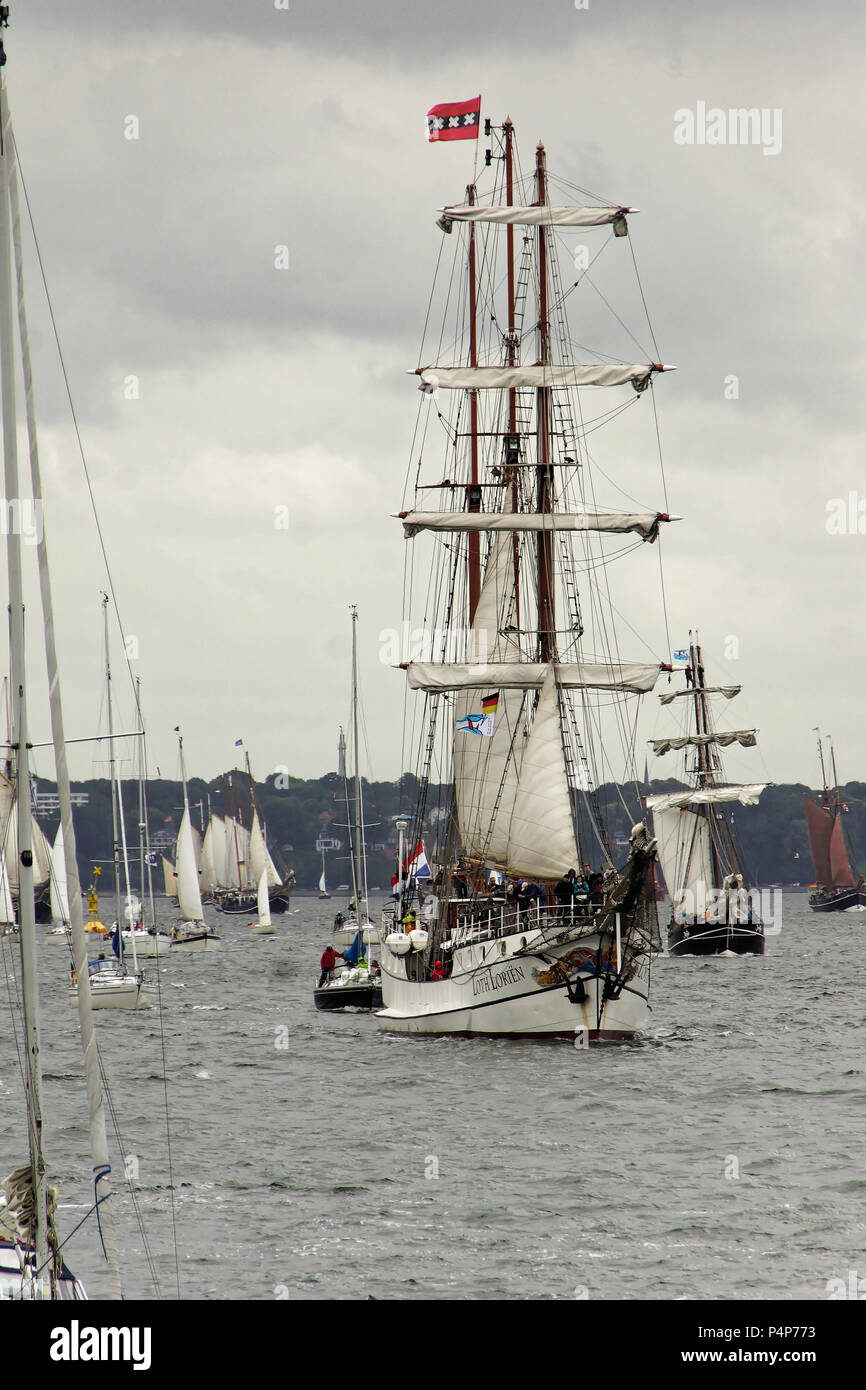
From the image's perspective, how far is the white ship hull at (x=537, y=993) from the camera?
148ft

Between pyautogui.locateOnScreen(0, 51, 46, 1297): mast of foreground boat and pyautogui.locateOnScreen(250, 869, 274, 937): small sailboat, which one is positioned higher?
pyautogui.locateOnScreen(0, 51, 46, 1297): mast of foreground boat

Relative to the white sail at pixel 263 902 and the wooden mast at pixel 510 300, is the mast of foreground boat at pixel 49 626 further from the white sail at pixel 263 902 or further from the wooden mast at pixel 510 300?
the white sail at pixel 263 902

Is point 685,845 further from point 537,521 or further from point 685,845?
point 537,521

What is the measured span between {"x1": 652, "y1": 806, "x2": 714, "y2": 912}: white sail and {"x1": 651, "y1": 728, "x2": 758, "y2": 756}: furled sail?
209 inches

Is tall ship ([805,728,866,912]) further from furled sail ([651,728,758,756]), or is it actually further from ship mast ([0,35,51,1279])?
ship mast ([0,35,51,1279])

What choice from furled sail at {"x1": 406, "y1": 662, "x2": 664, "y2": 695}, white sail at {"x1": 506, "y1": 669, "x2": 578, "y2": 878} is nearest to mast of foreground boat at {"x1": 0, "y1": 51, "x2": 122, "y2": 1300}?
white sail at {"x1": 506, "y1": 669, "x2": 578, "y2": 878}

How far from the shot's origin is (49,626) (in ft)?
59.4

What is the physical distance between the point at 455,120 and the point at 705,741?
241ft

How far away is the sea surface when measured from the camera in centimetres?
2294

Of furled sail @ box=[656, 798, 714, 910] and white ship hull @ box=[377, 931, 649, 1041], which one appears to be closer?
white ship hull @ box=[377, 931, 649, 1041]

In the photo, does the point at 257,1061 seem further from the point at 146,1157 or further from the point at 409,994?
the point at 146,1157

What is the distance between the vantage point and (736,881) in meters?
116

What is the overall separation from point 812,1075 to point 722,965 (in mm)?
59069

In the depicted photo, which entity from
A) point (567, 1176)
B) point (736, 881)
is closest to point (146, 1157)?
point (567, 1176)
